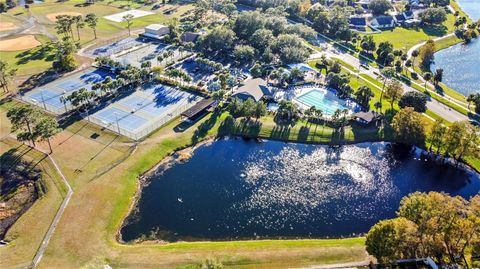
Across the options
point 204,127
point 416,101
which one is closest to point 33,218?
point 204,127

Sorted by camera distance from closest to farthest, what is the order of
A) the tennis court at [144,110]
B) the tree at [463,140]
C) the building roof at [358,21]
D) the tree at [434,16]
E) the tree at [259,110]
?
1. the tree at [463,140]
2. the tennis court at [144,110]
3. the tree at [259,110]
4. the building roof at [358,21]
5. the tree at [434,16]

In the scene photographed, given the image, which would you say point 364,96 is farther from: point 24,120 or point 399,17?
point 399,17

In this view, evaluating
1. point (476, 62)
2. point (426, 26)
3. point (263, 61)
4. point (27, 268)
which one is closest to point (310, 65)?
point (263, 61)

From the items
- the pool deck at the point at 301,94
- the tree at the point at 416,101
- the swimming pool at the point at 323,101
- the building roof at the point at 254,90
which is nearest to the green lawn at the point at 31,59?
the building roof at the point at 254,90

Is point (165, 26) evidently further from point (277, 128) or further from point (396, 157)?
point (396, 157)

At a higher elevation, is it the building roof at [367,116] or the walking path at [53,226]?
the building roof at [367,116]

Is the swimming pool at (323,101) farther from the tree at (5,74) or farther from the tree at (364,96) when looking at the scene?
the tree at (5,74)

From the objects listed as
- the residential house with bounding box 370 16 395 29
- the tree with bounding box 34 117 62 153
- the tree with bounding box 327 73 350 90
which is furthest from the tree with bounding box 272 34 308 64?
the tree with bounding box 34 117 62 153
